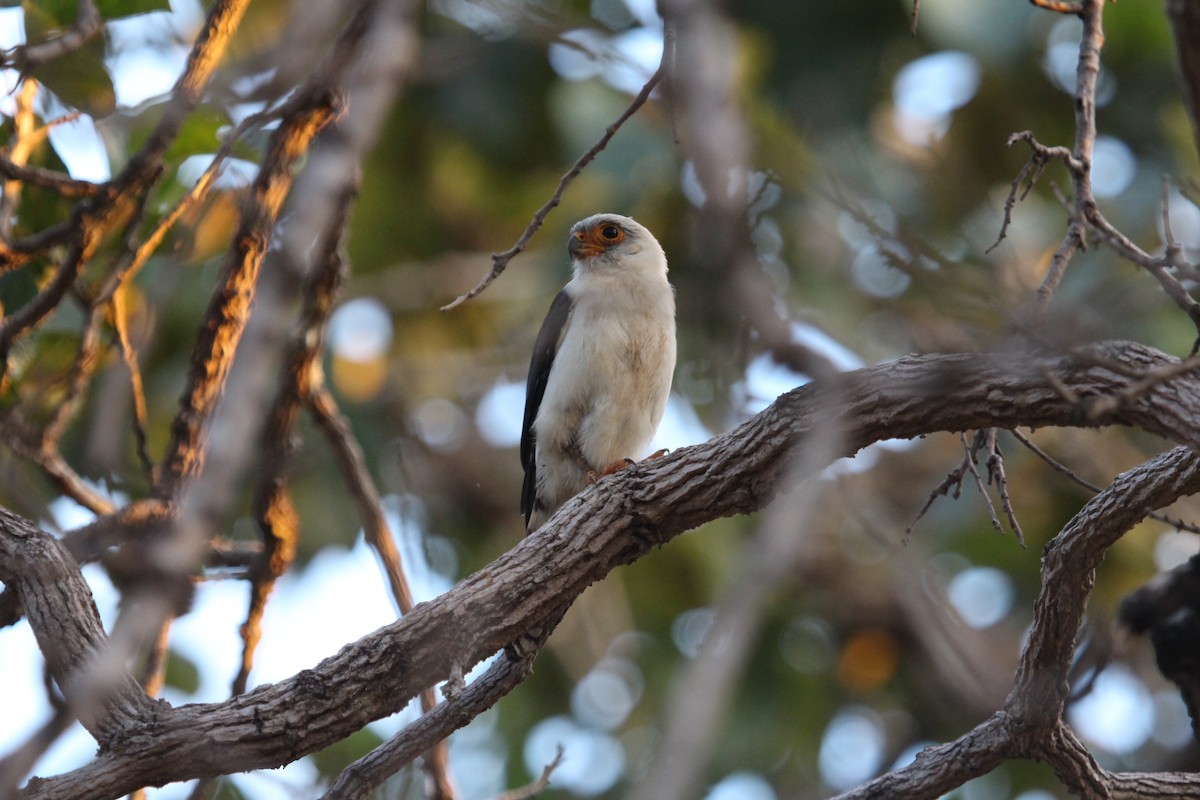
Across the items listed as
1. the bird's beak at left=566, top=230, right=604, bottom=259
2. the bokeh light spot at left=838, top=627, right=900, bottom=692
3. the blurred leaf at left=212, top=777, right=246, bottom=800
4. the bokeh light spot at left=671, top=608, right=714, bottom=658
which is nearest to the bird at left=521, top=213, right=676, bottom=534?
the bird's beak at left=566, top=230, right=604, bottom=259

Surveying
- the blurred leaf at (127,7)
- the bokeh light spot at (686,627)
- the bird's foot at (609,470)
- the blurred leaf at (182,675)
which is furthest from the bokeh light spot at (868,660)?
the blurred leaf at (127,7)

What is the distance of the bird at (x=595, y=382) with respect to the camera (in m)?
5.68

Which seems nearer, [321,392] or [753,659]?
[321,392]

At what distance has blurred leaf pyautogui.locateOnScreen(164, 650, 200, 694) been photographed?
9.29 metres

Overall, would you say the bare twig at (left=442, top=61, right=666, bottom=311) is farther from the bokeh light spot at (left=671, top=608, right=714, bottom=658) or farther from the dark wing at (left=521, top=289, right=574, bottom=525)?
the bokeh light spot at (left=671, top=608, right=714, bottom=658)

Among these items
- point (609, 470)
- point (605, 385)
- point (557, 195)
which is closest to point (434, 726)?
point (609, 470)

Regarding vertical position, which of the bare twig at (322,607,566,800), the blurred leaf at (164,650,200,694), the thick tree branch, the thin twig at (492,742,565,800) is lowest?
the blurred leaf at (164,650,200,694)

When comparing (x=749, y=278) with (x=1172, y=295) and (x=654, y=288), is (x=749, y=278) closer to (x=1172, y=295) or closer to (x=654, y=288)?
(x=1172, y=295)

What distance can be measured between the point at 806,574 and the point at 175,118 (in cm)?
994

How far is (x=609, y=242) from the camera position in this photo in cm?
660

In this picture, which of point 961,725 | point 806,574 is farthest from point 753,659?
point 961,725

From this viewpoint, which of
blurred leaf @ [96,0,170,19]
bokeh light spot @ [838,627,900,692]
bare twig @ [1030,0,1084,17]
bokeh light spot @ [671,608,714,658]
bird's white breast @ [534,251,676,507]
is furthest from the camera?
bokeh light spot @ [838,627,900,692]

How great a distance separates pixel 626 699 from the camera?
1259cm

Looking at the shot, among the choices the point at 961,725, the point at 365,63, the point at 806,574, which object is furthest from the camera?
the point at 806,574
